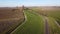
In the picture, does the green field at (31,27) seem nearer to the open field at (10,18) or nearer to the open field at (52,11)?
the open field at (10,18)

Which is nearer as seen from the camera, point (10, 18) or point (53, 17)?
point (53, 17)

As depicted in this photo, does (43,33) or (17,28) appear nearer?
(43,33)

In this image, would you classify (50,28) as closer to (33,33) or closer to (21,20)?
(33,33)

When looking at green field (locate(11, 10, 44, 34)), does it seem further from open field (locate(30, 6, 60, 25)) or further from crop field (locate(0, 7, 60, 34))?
open field (locate(30, 6, 60, 25))

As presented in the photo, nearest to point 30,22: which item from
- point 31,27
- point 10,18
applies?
point 31,27

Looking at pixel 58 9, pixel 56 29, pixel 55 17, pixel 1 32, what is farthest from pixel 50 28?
pixel 1 32

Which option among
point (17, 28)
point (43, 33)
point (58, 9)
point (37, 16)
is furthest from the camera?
point (37, 16)

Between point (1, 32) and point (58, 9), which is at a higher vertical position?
point (58, 9)

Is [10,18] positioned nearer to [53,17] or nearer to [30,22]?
[30,22]

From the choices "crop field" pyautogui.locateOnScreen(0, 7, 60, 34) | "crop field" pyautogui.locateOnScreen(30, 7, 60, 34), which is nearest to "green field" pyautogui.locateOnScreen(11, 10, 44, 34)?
"crop field" pyautogui.locateOnScreen(0, 7, 60, 34)
